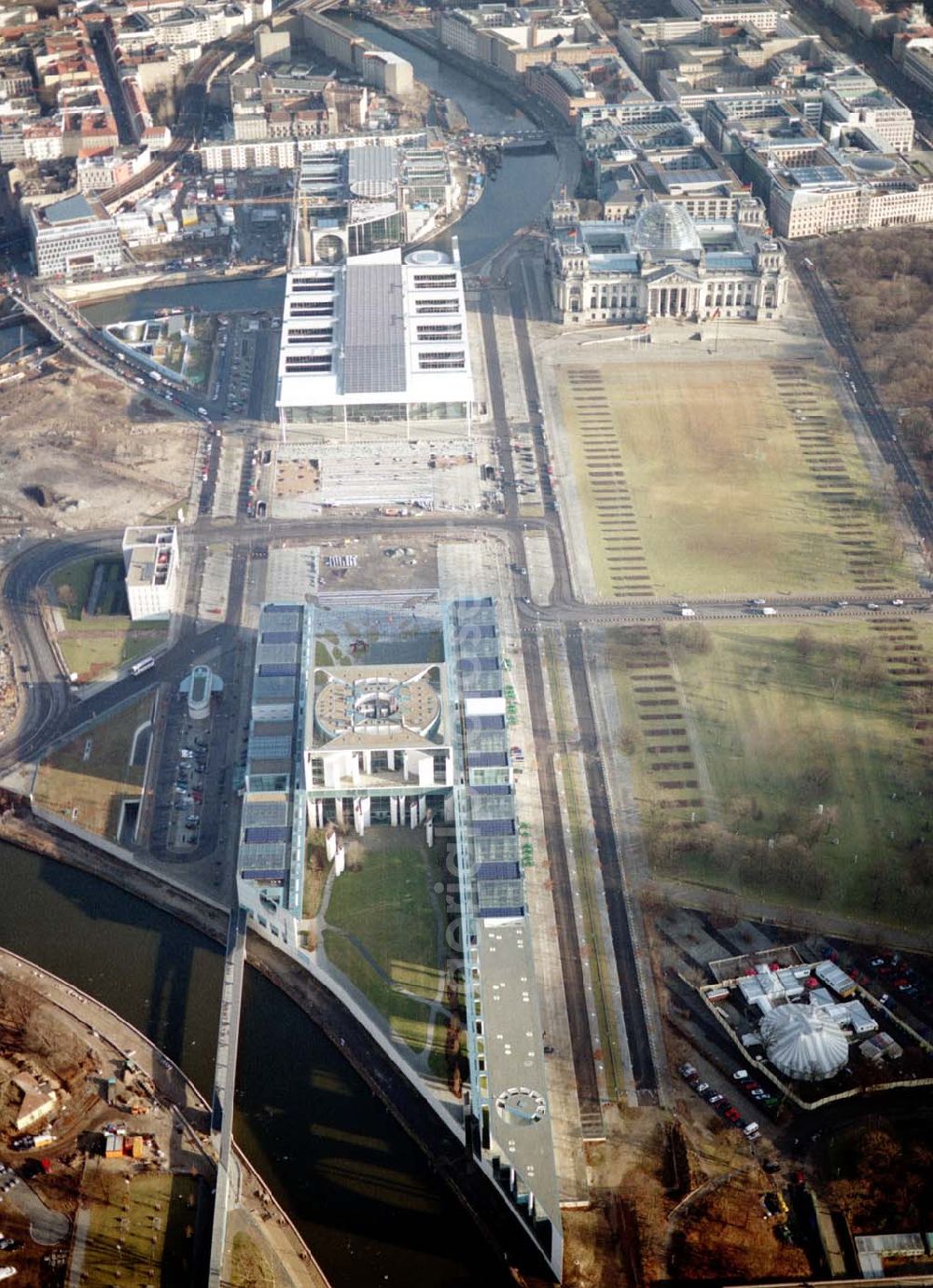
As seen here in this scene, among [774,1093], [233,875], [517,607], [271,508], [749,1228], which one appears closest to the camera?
[749,1228]

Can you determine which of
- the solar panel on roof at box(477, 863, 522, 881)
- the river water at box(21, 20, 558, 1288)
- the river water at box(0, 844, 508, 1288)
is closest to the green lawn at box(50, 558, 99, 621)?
the river water at box(21, 20, 558, 1288)

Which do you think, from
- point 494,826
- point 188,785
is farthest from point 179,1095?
point 188,785

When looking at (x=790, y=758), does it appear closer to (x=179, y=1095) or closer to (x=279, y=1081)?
(x=279, y=1081)

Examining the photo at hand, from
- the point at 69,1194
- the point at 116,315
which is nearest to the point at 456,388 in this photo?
the point at 116,315

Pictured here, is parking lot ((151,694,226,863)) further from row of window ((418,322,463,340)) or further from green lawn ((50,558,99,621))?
row of window ((418,322,463,340))

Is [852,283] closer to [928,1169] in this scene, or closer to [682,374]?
[682,374]
